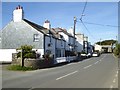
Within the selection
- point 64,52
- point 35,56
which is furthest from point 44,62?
point 64,52

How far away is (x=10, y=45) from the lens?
48.4 m

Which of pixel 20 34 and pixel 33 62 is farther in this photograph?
pixel 20 34

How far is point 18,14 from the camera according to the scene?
152 ft

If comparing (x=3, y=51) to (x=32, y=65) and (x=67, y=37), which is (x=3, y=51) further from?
(x=67, y=37)

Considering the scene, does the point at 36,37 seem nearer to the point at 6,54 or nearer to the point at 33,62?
the point at 6,54

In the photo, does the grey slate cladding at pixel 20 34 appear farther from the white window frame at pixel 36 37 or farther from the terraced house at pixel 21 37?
the white window frame at pixel 36 37

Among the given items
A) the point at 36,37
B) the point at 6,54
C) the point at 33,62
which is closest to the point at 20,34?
the point at 36,37

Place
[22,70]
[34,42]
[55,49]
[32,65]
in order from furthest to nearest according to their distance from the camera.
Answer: [55,49] → [34,42] → [32,65] → [22,70]

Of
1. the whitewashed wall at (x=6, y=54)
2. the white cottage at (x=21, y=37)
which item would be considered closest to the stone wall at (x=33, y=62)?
the white cottage at (x=21, y=37)

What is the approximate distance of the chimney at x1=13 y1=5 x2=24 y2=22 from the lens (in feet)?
147

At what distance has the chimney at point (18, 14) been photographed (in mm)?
44656

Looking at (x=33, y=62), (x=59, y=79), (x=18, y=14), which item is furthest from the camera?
(x=18, y=14)

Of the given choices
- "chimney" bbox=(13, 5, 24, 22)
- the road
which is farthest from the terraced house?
the road

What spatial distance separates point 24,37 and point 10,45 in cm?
313
